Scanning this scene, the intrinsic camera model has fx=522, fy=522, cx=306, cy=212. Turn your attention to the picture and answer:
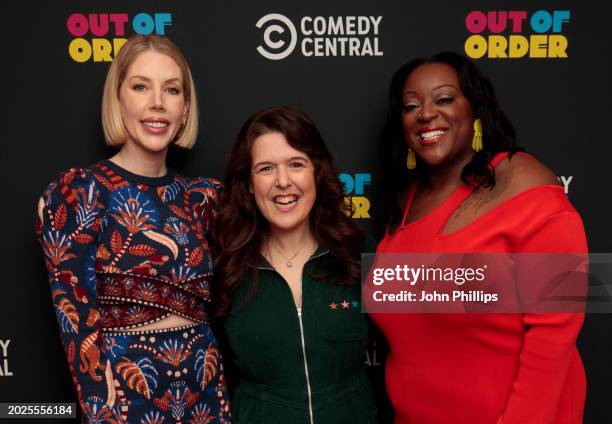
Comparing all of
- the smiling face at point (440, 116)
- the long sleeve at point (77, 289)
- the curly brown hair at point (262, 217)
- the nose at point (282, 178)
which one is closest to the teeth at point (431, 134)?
the smiling face at point (440, 116)

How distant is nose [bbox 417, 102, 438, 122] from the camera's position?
4.58ft

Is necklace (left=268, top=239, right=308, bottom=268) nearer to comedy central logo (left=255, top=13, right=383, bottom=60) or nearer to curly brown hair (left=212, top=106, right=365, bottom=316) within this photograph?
curly brown hair (left=212, top=106, right=365, bottom=316)

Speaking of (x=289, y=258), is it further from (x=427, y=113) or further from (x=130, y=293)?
(x=427, y=113)

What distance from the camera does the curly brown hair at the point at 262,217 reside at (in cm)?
147

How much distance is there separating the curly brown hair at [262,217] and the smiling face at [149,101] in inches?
8.5

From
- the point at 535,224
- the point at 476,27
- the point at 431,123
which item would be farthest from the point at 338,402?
the point at 476,27

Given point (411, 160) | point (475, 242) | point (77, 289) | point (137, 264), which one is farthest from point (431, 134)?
point (77, 289)

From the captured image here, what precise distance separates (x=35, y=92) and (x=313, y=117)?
100 cm

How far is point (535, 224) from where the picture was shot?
47.5 inches

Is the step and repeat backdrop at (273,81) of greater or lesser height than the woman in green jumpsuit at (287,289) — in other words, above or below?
above

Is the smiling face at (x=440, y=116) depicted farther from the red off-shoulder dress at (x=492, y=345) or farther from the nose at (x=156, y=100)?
the nose at (x=156, y=100)

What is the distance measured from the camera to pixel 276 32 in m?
1.88

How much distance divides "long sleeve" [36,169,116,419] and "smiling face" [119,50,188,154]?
25 cm

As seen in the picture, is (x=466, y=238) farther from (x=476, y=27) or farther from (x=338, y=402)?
(x=476, y=27)
